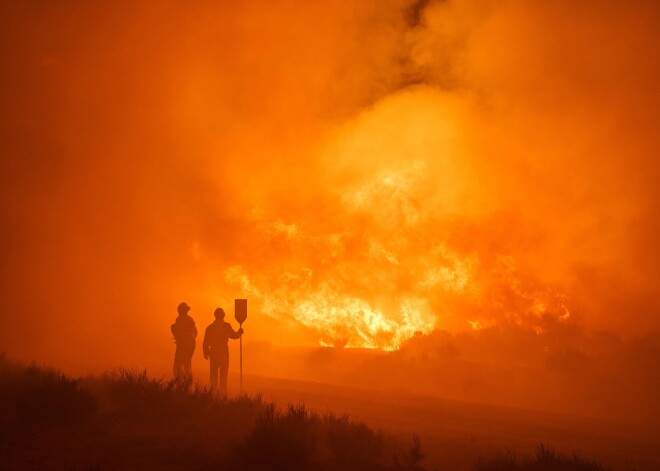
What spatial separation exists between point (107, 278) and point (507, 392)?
34.3 m

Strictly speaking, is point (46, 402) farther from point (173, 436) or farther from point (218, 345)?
A: point (218, 345)

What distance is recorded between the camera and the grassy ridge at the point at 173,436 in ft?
24.1

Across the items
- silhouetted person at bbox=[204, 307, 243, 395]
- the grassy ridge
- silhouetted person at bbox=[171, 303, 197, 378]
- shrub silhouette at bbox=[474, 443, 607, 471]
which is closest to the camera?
the grassy ridge

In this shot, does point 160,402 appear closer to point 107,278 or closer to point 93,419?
point 93,419

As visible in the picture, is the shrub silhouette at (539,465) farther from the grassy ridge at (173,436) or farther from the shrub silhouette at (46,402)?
the shrub silhouette at (46,402)

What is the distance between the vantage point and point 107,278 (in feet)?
151

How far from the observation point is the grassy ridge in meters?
7.33

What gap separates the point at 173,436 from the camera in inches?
324

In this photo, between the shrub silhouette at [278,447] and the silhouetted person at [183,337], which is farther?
the silhouetted person at [183,337]

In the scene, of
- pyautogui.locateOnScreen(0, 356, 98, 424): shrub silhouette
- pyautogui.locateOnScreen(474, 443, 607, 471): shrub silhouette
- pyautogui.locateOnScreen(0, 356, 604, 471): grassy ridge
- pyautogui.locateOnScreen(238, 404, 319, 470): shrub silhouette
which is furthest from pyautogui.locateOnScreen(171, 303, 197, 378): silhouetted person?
pyautogui.locateOnScreen(474, 443, 607, 471): shrub silhouette

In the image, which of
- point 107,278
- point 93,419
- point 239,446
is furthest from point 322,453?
point 107,278

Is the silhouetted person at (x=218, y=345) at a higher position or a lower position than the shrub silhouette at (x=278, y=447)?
higher

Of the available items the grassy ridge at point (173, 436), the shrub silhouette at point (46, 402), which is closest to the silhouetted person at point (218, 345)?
the grassy ridge at point (173, 436)

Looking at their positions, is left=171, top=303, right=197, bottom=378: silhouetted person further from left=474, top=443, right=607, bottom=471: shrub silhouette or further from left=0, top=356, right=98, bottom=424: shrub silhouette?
left=474, top=443, right=607, bottom=471: shrub silhouette
